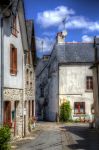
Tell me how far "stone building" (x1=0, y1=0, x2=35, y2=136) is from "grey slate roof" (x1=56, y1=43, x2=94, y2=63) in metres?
16.8

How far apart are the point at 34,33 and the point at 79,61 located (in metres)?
12.4

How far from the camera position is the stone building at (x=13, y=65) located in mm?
22078

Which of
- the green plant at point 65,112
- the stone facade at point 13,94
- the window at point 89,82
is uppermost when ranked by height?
the window at point 89,82

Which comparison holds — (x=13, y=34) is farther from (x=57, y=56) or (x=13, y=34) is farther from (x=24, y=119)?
(x=57, y=56)

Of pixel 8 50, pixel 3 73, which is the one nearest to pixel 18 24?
pixel 8 50

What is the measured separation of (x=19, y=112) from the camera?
2645 cm

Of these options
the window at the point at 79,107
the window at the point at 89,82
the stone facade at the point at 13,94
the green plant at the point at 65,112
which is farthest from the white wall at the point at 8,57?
the window at the point at 89,82

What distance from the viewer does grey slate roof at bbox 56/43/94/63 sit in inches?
1777

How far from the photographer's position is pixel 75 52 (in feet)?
151

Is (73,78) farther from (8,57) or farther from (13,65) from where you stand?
(8,57)

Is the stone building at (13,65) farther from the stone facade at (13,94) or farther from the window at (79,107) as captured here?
the window at (79,107)

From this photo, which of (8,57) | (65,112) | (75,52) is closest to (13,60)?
(8,57)

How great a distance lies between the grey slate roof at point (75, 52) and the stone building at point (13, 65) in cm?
1677

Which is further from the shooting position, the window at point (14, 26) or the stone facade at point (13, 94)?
the window at point (14, 26)
